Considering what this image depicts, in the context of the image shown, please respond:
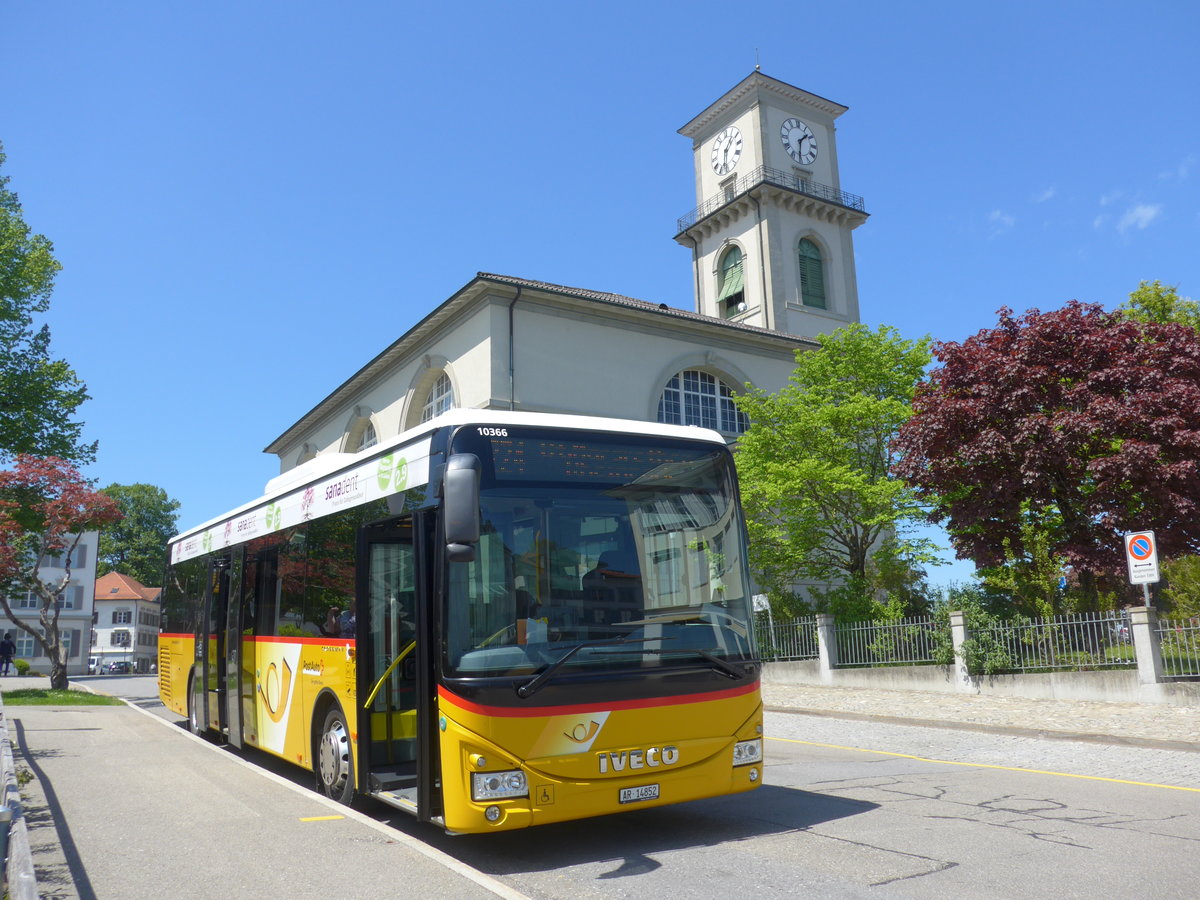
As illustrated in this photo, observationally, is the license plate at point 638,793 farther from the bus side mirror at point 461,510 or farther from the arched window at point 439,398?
the arched window at point 439,398

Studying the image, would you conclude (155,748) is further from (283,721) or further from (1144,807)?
(1144,807)

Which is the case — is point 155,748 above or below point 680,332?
below

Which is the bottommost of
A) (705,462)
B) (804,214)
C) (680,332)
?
(705,462)

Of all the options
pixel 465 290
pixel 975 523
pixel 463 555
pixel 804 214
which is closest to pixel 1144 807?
pixel 463 555

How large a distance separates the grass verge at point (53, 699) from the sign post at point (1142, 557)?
2055 centimetres

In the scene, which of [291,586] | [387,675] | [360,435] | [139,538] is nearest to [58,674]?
[360,435]

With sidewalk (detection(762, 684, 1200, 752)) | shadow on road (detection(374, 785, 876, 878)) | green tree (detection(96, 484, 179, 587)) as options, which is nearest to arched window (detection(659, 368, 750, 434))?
sidewalk (detection(762, 684, 1200, 752))

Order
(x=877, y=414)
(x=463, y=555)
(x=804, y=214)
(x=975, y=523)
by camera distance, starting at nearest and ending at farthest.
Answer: (x=463, y=555), (x=975, y=523), (x=877, y=414), (x=804, y=214)

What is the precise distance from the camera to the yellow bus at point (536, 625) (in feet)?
20.3

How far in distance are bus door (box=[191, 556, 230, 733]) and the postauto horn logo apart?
202 inches

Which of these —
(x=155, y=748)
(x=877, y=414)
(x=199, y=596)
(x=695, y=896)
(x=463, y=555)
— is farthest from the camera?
(x=877, y=414)

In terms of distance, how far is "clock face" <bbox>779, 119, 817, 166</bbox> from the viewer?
47.8m

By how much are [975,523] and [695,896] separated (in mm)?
17183

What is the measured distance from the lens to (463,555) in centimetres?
600
